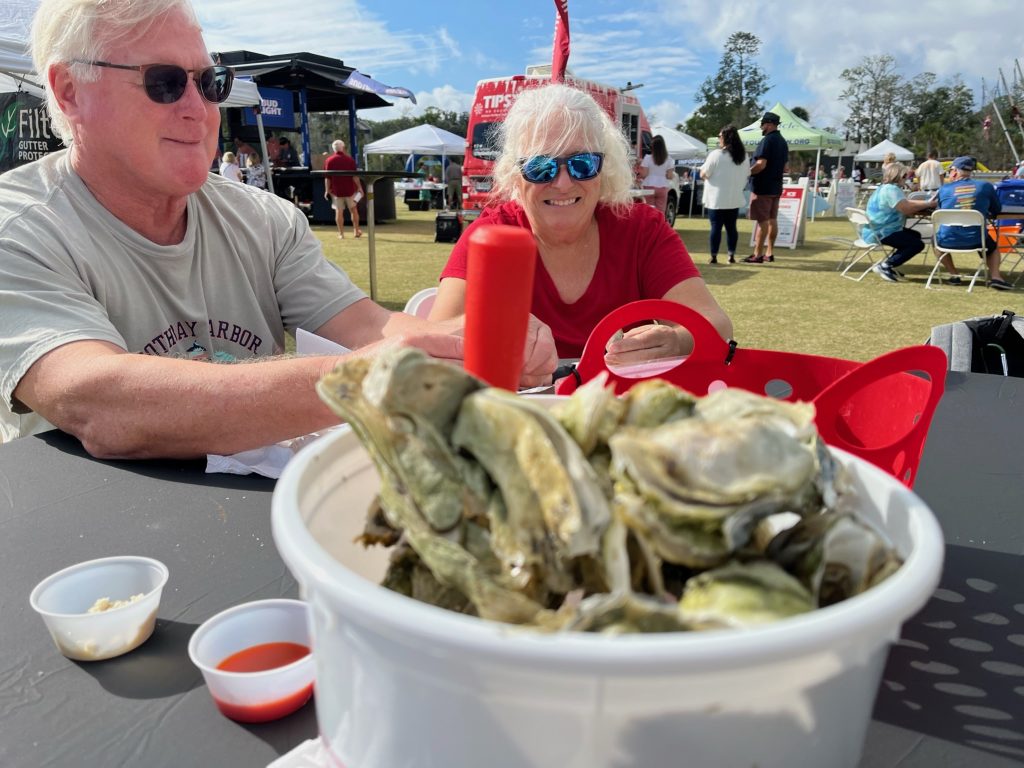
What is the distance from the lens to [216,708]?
654mm

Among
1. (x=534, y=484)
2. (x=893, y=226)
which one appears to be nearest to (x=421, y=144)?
(x=893, y=226)

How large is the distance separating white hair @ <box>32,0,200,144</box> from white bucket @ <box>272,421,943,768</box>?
1.61 metres

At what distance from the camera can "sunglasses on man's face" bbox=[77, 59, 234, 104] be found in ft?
5.33

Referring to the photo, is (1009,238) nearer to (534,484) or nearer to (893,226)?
(893,226)

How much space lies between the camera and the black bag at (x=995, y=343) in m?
2.23

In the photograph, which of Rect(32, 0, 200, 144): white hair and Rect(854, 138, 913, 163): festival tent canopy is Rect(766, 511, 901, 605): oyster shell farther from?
Rect(854, 138, 913, 163): festival tent canopy

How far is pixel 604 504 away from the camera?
1.21 ft

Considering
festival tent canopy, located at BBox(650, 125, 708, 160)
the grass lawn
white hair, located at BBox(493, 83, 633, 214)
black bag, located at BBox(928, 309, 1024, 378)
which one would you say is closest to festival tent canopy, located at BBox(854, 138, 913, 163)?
festival tent canopy, located at BBox(650, 125, 708, 160)

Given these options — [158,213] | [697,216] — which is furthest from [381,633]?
[697,216]

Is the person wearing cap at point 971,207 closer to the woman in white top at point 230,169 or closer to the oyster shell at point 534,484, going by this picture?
the oyster shell at point 534,484

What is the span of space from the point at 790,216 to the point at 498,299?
12062 mm

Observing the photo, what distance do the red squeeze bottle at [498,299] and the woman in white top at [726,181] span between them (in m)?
9.75

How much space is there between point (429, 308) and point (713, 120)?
49.7 metres

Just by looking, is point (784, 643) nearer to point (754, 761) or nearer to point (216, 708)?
point (754, 761)
